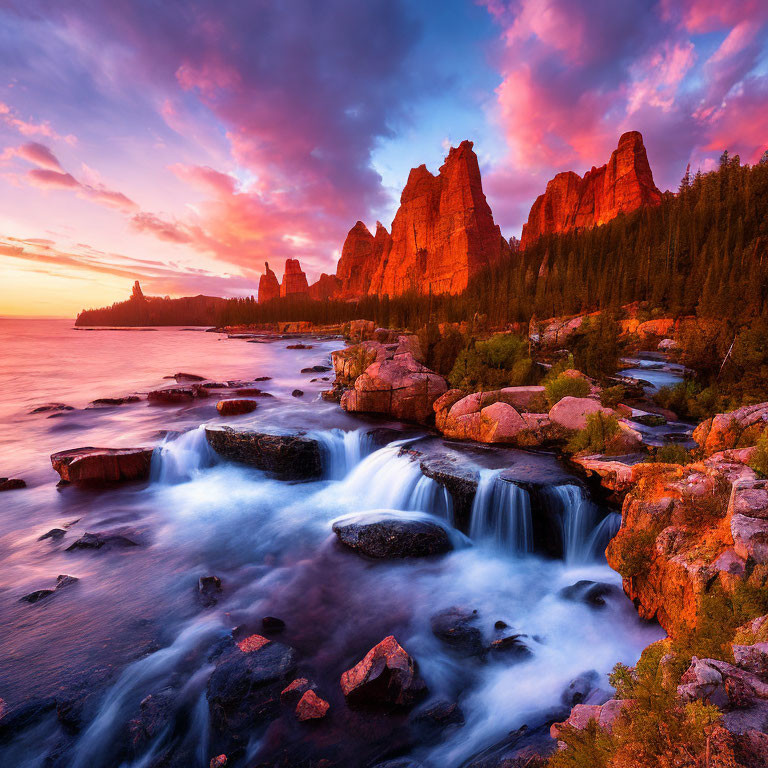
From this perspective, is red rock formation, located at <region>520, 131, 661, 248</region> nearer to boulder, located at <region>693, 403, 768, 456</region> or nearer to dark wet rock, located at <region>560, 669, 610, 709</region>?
boulder, located at <region>693, 403, 768, 456</region>

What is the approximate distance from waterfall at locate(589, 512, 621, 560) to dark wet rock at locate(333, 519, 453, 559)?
11.0 feet

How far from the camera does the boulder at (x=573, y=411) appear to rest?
41.5ft

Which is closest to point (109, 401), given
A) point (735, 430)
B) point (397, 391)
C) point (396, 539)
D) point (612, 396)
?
point (397, 391)

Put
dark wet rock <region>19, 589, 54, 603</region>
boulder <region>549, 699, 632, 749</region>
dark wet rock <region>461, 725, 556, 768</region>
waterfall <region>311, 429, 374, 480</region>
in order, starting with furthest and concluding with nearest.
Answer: waterfall <region>311, 429, 374, 480</region>, dark wet rock <region>19, 589, 54, 603</region>, dark wet rock <region>461, 725, 556, 768</region>, boulder <region>549, 699, 632, 749</region>

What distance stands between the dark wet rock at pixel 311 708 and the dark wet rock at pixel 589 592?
520 centimetres

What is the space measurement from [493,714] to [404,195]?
179 m

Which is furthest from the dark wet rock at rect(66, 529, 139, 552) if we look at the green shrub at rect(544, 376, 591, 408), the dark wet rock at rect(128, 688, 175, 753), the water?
the green shrub at rect(544, 376, 591, 408)

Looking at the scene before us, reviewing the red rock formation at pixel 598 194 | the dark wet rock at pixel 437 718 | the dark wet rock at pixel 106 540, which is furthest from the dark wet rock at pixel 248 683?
the red rock formation at pixel 598 194

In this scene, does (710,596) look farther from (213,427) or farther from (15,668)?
(213,427)

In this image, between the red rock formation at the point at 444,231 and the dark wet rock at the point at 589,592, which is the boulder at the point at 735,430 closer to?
the dark wet rock at the point at 589,592

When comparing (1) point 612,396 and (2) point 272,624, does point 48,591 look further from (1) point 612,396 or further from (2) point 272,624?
(1) point 612,396

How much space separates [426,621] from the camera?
292 inches

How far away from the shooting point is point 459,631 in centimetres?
705

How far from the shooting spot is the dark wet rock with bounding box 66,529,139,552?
9.62m
